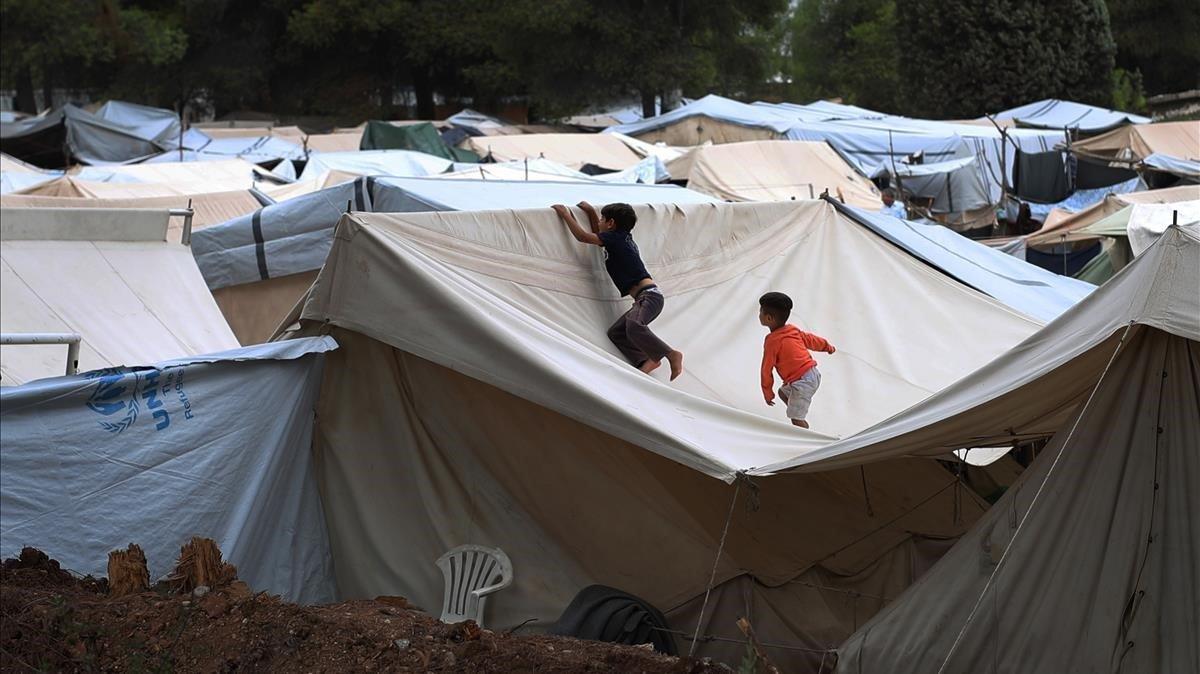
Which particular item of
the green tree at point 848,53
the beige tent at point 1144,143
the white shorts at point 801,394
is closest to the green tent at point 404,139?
the beige tent at point 1144,143

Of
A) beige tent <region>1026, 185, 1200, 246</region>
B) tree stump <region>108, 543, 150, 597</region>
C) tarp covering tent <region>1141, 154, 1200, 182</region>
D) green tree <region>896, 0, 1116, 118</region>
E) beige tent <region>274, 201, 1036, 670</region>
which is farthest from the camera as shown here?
green tree <region>896, 0, 1116, 118</region>

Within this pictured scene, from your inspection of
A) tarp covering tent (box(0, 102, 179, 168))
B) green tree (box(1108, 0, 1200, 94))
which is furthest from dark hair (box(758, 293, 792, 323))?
green tree (box(1108, 0, 1200, 94))

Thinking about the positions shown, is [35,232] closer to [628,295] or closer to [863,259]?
[628,295]

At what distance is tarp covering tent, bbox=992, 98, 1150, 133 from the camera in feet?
102

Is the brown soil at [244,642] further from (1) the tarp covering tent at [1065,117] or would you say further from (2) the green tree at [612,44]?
(2) the green tree at [612,44]

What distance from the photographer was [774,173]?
19.9 meters

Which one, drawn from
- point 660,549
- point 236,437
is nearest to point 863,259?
point 660,549

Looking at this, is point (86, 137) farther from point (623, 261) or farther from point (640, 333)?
point (640, 333)

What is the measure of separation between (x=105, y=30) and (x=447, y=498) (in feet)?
111

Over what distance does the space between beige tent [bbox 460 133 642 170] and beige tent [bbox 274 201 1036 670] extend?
61.0ft

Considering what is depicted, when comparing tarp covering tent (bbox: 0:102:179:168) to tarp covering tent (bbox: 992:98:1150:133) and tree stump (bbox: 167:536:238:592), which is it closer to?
tarp covering tent (bbox: 992:98:1150:133)

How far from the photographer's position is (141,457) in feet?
17.7

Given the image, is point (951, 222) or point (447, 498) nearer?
point (447, 498)

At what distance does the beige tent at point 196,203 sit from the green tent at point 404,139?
13.3 meters
